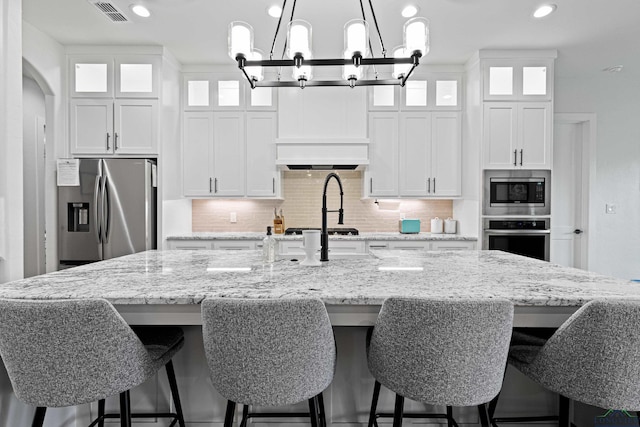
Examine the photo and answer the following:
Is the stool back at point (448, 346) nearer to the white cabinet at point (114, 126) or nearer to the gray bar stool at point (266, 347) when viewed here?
the gray bar stool at point (266, 347)

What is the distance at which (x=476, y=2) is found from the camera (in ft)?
9.18

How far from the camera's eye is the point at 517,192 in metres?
3.66

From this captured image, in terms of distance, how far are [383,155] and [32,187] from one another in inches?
147

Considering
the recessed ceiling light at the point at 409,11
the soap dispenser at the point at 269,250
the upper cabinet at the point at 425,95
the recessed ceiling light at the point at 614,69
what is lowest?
the soap dispenser at the point at 269,250

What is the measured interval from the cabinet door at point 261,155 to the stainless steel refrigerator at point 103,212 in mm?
1106

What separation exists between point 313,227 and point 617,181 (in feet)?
12.2

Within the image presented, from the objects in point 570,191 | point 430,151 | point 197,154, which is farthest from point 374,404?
point 570,191

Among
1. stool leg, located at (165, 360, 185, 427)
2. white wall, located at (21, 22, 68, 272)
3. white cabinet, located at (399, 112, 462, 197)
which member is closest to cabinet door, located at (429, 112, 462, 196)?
white cabinet, located at (399, 112, 462, 197)

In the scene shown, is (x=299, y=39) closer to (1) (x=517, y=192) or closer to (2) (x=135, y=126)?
(2) (x=135, y=126)

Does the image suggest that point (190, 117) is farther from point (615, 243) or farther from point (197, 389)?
point (615, 243)

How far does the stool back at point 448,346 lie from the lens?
1034 mm

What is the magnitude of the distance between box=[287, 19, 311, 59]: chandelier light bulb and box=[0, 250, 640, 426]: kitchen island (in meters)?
1.08

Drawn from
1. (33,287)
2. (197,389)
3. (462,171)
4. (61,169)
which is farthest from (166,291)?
(462,171)

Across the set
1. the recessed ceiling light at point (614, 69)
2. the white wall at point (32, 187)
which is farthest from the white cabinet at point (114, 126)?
the recessed ceiling light at point (614, 69)
